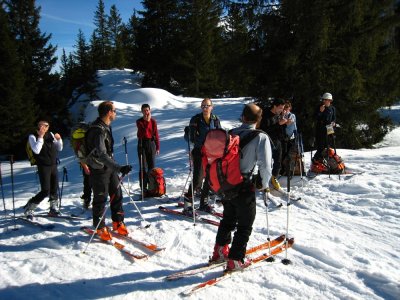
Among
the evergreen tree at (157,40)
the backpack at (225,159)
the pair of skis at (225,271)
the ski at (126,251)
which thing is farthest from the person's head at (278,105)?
the evergreen tree at (157,40)

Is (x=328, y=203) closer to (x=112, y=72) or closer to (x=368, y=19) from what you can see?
(x=368, y=19)

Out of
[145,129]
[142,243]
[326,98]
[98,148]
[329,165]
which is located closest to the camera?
[98,148]

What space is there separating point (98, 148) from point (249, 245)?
2811 mm

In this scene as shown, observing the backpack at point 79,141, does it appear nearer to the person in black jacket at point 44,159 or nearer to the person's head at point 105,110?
the person's head at point 105,110

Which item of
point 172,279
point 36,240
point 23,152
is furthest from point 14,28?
point 172,279

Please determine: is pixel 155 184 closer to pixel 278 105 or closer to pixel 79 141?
pixel 79 141

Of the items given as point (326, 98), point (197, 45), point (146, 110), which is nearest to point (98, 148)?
point (146, 110)

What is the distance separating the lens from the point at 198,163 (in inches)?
263

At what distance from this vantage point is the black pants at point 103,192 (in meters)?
5.34

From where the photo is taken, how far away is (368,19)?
44.4 feet

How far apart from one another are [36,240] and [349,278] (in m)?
4.86

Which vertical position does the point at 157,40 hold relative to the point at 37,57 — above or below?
above

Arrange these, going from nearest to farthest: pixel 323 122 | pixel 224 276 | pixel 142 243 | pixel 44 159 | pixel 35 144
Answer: pixel 224 276
pixel 142 243
pixel 35 144
pixel 44 159
pixel 323 122

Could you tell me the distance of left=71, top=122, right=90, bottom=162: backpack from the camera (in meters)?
5.42
